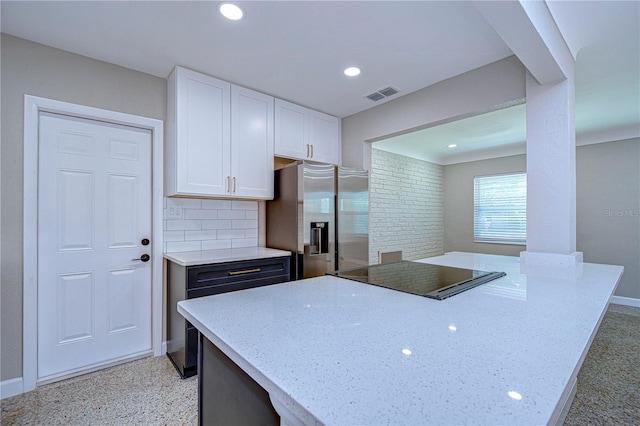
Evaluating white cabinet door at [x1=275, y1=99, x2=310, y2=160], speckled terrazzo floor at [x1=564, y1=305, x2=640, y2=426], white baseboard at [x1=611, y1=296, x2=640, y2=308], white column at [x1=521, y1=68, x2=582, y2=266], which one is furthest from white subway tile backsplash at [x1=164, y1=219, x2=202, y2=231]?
white baseboard at [x1=611, y1=296, x2=640, y2=308]

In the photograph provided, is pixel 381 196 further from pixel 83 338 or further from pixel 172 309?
pixel 83 338

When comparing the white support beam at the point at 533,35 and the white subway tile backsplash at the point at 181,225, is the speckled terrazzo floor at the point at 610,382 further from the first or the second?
the white subway tile backsplash at the point at 181,225

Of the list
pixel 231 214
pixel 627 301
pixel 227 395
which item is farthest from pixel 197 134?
pixel 627 301

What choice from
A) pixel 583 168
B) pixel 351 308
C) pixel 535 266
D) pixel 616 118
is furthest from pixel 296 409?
pixel 583 168

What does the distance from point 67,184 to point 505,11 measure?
2940 millimetres

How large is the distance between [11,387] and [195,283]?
1310 millimetres

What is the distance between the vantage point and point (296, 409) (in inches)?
20.7

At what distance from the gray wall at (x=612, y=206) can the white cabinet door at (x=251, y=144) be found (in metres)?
4.54

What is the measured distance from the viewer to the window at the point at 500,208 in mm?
4977

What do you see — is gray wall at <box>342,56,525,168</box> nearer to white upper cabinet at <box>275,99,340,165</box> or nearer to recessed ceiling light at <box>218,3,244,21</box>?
white upper cabinet at <box>275,99,340,165</box>

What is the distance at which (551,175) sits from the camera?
2.00 meters

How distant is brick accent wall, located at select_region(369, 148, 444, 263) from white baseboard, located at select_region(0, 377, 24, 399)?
146 inches

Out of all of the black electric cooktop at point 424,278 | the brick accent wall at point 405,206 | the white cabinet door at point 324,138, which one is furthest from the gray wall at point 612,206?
the black electric cooktop at point 424,278

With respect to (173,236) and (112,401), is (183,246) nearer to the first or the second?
(173,236)
